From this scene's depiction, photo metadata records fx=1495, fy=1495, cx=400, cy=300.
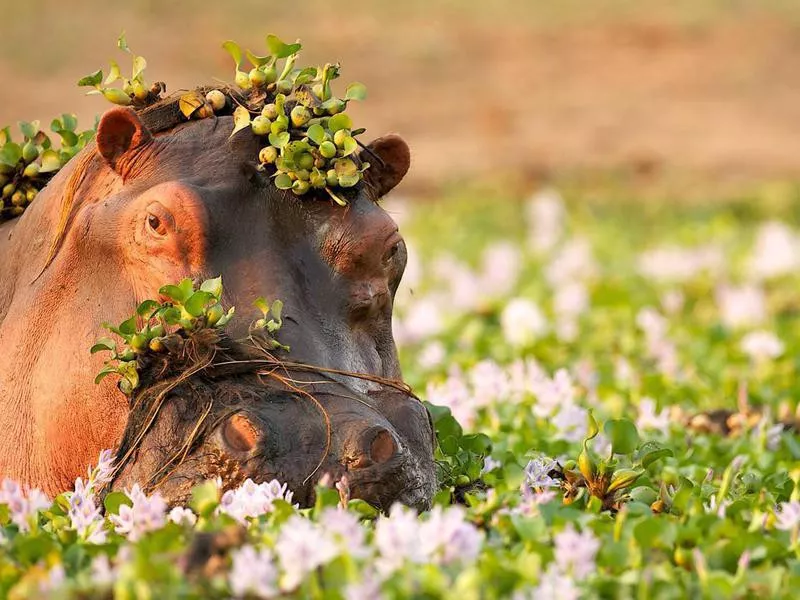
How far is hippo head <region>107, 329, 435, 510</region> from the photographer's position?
2.98 meters

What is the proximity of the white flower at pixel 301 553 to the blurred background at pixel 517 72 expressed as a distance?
13.1 meters

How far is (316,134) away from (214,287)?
0.47m

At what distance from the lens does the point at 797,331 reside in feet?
26.9

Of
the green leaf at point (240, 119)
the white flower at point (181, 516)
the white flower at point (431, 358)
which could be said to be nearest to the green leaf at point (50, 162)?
the green leaf at point (240, 119)

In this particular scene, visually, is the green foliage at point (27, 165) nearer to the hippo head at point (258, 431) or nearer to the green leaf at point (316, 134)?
the green leaf at point (316, 134)

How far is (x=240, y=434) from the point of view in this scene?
298 cm

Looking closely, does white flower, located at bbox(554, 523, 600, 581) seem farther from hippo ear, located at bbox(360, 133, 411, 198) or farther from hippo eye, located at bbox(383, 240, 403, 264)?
hippo ear, located at bbox(360, 133, 411, 198)

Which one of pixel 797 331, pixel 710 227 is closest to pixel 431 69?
pixel 710 227

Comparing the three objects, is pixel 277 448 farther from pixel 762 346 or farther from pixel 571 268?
pixel 571 268

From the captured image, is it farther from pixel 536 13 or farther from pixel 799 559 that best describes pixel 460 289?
pixel 536 13

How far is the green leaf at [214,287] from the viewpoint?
3.12 metres

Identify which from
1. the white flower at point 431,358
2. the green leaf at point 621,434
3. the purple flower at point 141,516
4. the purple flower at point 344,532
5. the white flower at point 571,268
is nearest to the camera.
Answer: the purple flower at point 344,532

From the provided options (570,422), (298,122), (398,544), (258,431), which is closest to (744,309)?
(570,422)

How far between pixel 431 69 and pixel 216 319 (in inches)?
741
